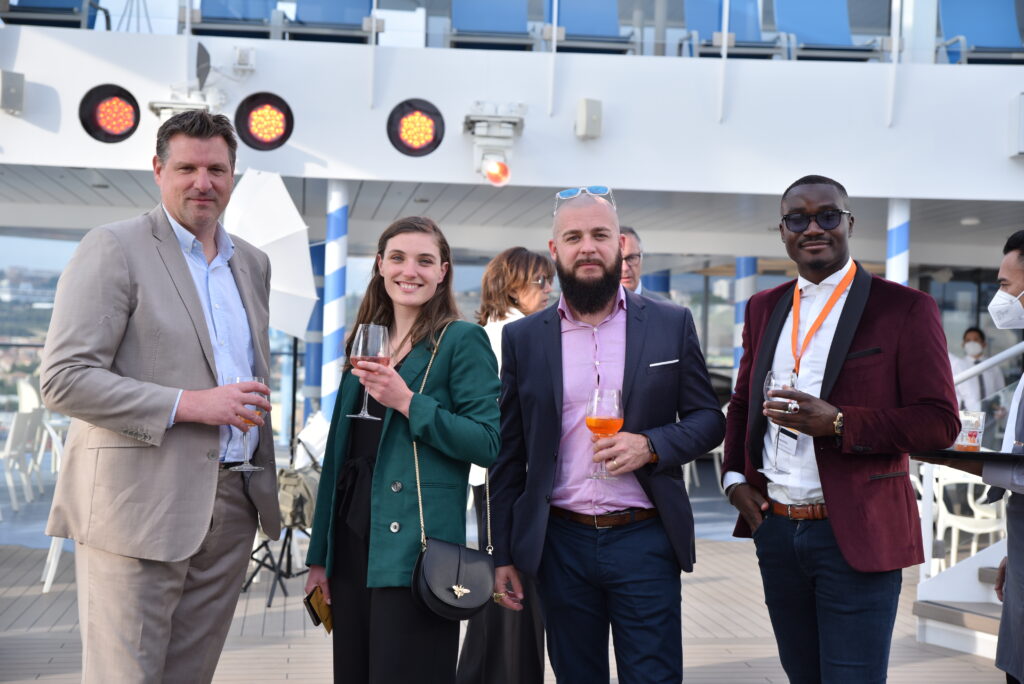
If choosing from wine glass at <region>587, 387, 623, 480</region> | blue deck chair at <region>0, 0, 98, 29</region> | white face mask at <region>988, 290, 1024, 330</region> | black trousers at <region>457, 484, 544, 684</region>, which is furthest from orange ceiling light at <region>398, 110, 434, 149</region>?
wine glass at <region>587, 387, 623, 480</region>

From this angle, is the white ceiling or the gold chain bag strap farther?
the white ceiling

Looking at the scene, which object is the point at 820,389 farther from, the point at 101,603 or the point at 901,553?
the point at 101,603

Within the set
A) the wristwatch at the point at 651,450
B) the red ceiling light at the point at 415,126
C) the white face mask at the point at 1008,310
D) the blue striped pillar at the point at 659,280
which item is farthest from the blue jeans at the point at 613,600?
the blue striped pillar at the point at 659,280

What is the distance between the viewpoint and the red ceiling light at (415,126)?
8242mm

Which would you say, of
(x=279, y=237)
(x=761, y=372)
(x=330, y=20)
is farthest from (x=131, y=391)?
(x=330, y=20)

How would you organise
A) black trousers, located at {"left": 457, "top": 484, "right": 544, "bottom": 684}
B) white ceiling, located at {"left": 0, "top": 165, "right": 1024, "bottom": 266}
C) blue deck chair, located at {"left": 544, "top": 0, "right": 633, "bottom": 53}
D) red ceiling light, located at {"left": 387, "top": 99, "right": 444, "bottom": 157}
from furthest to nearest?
white ceiling, located at {"left": 0, "top": 165, "right": 1024, "bottom": 266}, blue deck chair, located at {"left": 544, "top": 0, "right": 633, "bottom": 53}, red ceiling light, located at {"left": 387, "top": 99, "right": 444, "bottom": 157}, black trousers, located at {"left": 457, "top": 484, "right": 544, "bottom": 684}

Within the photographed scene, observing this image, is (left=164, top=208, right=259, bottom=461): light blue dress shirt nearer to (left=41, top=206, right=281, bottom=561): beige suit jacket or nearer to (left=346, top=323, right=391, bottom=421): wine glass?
(left=41, top=206, right=281, bottom=561): beige suit jacket

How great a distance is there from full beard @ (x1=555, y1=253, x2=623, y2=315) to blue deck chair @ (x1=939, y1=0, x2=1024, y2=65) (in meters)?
7.45

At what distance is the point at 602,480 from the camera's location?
2465 millimetres

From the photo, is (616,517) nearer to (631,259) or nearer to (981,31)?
(631,259)

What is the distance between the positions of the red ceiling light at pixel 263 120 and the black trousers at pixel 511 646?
18.6 ft

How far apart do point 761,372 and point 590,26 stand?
6.61 m

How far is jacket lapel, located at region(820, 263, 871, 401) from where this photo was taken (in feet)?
7.52

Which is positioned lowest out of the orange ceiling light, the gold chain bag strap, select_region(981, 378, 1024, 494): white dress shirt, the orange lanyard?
the gold chain bag strap
